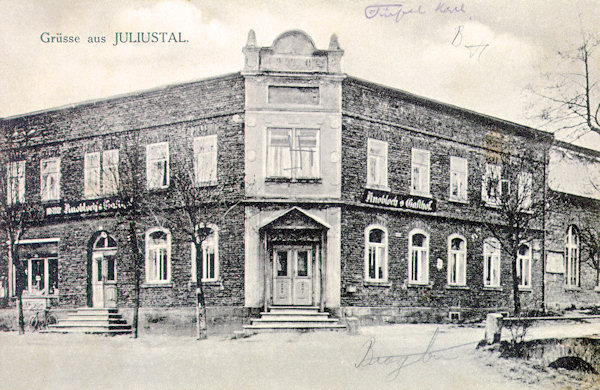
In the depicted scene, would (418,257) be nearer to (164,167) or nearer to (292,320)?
(292,320)

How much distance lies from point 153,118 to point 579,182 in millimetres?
8270

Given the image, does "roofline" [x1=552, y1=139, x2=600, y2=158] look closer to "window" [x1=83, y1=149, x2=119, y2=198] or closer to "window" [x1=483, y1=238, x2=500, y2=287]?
"window" [x1=483, y1=238, x2=500, y2=287]

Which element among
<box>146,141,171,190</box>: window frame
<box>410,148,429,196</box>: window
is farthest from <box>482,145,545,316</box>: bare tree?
<box>146,141,171,190</box>: window frame

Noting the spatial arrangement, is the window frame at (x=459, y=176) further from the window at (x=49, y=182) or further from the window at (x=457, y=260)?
the window at (x=49, y=182)

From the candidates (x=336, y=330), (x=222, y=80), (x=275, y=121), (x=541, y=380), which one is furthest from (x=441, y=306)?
(x=222, y=80)

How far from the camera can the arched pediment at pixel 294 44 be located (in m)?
11.7

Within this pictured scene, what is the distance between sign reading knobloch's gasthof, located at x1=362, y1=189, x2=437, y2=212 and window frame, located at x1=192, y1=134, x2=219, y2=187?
10.1ft

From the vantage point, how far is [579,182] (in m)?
14.1

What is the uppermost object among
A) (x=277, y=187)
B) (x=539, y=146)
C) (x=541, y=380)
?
(x=539, y=146)

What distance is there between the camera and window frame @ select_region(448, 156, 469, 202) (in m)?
15.8

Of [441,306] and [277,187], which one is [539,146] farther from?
[277,187]

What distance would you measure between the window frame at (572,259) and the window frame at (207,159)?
729 cm

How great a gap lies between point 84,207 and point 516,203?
870cm

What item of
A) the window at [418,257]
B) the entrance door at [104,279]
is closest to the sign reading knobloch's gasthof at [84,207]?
the entrance door at [104,279]
